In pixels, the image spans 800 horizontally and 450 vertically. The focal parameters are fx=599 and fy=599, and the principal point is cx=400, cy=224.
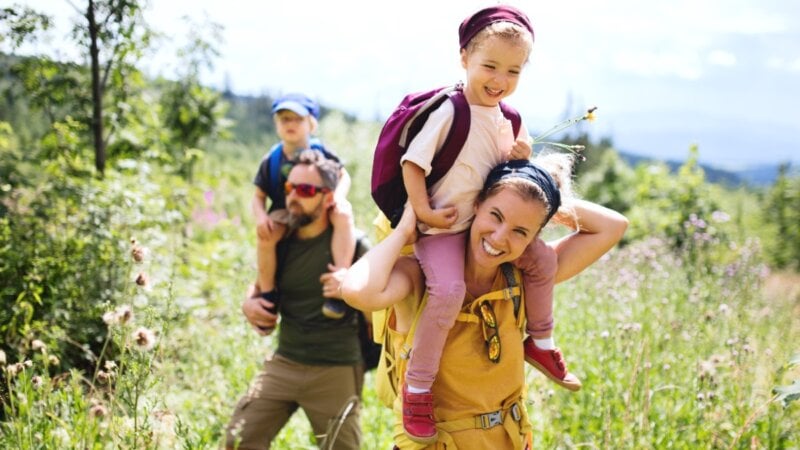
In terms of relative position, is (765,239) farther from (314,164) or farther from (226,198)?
(314,164)

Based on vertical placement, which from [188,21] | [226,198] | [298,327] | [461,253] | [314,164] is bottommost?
[226,198]

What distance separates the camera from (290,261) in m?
3.37

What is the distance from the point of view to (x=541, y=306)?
2.17m

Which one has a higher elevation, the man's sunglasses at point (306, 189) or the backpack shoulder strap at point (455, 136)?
the backpack shoulder strap at point (455, 136)

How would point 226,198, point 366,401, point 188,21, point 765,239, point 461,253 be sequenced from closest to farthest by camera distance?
point 461,253 < point 366,401 < point 188,21 < point 765,239 < point 226,198

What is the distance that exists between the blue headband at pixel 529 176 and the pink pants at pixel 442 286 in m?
0.20

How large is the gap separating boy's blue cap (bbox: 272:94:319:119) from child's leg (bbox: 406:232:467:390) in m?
2.12

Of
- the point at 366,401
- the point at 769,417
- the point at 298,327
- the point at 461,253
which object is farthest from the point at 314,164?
the point at 769,417

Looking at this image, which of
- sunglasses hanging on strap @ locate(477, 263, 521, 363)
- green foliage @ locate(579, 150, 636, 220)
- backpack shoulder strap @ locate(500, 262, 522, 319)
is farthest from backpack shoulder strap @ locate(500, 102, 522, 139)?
green foliage @ locate(579, 150, 636, 220)

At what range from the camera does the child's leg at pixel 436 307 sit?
195 centimetres

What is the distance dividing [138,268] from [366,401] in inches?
78.6

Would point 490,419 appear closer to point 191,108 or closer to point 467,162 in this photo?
point 467,162

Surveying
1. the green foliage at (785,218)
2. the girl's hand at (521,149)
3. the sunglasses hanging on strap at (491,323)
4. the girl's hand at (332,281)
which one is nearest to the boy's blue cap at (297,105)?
the girl's hand at (332,281)

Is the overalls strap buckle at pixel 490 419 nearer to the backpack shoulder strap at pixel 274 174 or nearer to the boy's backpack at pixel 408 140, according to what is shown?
the boy's backpack at pixel 408 140
